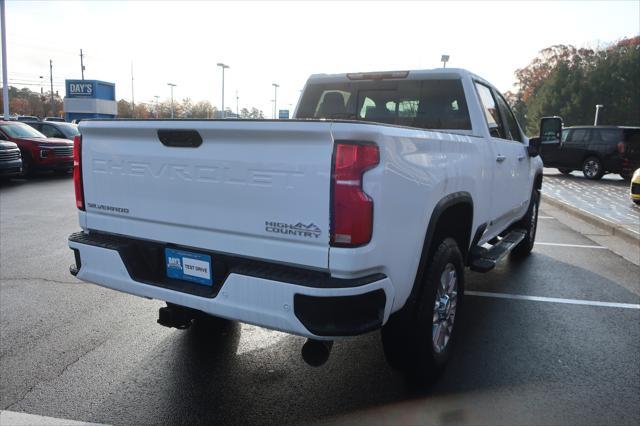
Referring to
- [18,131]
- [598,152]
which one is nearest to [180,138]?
[18,131]

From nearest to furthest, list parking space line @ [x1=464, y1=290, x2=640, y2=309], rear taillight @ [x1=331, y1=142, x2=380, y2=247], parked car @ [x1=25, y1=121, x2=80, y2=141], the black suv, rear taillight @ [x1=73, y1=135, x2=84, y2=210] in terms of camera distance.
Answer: rear taillight @ [x1=331, y1=142, x2=380, y2=247]
rear taillight @ [x1=73, y1=135, x2=84, y2=210]
parking space line @ [x1=464, y1=290, x2=640, y2=309]
the black suv
parked car @ [x1=25, y1=121, x2=80, y2=141]

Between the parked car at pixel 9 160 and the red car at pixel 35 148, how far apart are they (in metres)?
1.34

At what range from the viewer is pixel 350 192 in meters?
2.30

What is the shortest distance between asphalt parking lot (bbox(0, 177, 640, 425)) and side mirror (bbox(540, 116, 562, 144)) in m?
1.66

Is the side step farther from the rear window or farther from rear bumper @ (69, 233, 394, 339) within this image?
rear bumper @ (69, 233, 394, 339)

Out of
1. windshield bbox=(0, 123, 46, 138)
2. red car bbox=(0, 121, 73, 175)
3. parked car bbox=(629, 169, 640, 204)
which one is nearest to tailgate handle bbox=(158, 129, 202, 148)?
parked car bbox=(629, 169, 640, 204)

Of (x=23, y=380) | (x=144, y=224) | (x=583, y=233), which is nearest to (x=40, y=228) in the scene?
(x=23, y=380)

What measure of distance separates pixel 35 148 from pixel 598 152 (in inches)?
723

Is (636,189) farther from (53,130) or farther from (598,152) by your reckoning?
(53,130)

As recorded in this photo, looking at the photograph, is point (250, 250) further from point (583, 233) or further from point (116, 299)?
point (583, 233)

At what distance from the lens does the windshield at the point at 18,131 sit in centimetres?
1488

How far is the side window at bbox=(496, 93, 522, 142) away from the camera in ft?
16.6

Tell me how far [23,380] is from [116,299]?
164cm

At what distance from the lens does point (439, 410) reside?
2920mm
